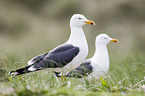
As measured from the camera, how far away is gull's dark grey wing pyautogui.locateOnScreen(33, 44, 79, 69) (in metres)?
4.74

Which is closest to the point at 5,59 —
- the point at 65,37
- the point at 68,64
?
the point at 68,64

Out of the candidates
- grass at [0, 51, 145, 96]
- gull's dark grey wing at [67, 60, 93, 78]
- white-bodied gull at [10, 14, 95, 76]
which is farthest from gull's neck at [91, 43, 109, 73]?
white-bodied gull at [10, 14, 95, 76]

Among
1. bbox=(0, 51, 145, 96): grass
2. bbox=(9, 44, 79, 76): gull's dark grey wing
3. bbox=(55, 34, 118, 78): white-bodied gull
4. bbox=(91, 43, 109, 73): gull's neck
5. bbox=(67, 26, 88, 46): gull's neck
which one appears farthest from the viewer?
bbox=(91, 43, 109, 73): gull's neck

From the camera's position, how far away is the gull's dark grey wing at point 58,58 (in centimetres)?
474

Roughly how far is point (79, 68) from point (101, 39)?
2.83 feet

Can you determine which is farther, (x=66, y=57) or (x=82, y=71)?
(x=82, y=71)

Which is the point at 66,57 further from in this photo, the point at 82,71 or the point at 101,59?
the point at 101,59

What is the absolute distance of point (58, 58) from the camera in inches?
190

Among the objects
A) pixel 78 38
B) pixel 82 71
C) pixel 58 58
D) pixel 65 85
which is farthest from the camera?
pixel 82 71

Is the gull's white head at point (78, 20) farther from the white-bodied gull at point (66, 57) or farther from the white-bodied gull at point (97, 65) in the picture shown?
the white-bodied gull at point (97, 65)

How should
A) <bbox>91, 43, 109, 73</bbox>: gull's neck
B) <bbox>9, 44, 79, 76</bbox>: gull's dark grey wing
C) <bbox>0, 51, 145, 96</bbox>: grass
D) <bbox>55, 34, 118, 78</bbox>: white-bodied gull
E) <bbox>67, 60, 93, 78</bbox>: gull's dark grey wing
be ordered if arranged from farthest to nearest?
<bbox>91, 43, 109, 73</bbox>: gull's neck → <bbox>55, 34, 118, 78</bbox>: white-bodied gull → <bbox>67, 60, 93, 78</bbox>: gull's dark grey wing → <bbox>9, 44, 79, 76</bbox>: gull's dark grey wing → <bbox>0, 51, 145, 96</bbox>: grass

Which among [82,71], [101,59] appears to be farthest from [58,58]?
[101,59]

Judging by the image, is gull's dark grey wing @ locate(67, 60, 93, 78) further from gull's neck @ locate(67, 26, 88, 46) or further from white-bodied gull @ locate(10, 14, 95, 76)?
gull's neck @ locate(67, 26, 88, 46)

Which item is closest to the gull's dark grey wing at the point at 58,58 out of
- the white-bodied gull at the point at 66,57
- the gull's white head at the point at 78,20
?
the white-bodied gull at the point at 66,57
